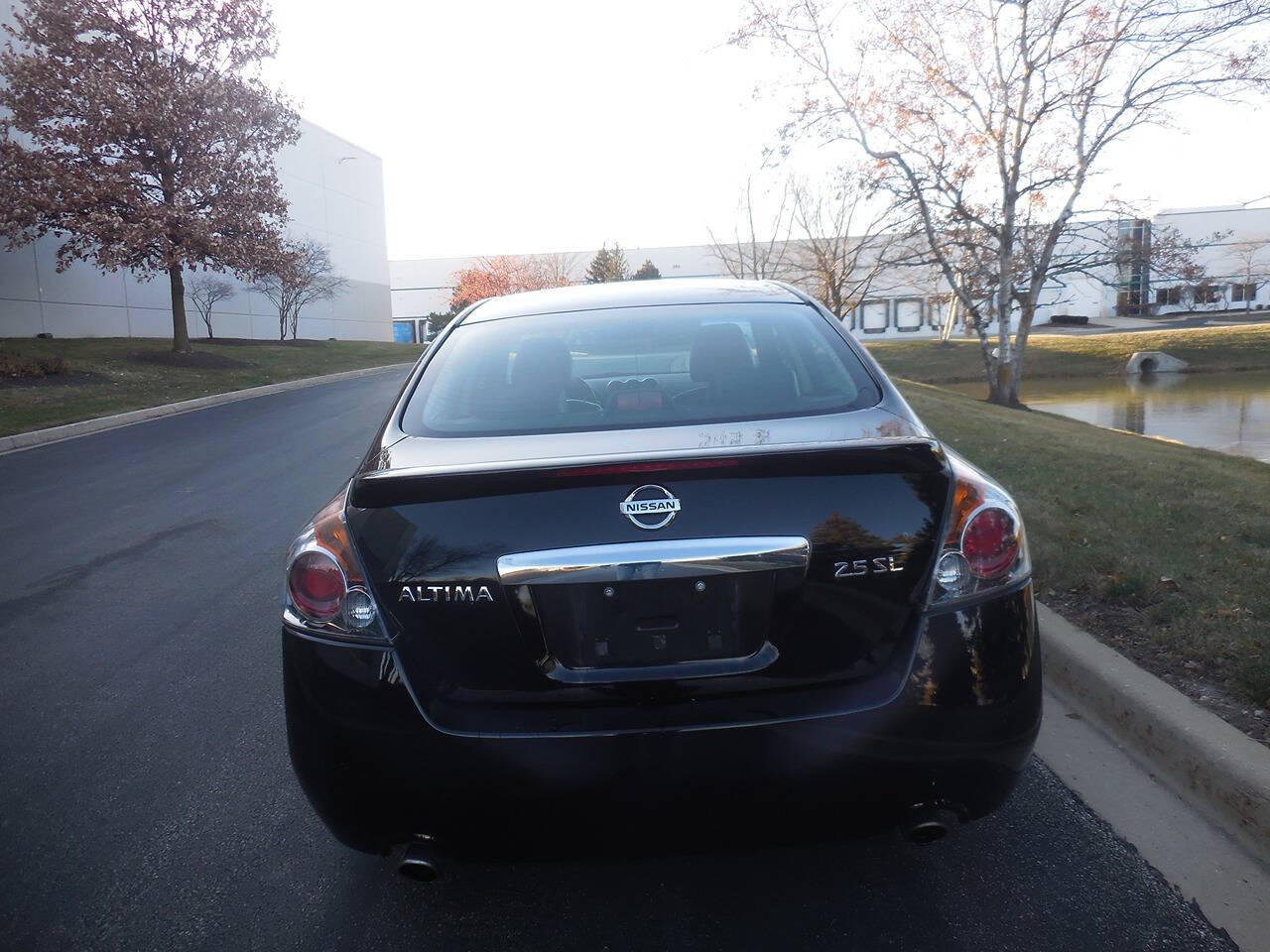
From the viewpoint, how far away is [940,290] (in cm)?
4956

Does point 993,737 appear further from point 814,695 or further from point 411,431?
point 411,431

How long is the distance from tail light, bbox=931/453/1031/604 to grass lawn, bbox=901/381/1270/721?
1.59 m

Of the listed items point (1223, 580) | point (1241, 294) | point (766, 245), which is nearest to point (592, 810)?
point (1223, 580)

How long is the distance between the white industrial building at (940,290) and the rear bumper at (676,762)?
49.8m

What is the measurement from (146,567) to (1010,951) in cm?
570

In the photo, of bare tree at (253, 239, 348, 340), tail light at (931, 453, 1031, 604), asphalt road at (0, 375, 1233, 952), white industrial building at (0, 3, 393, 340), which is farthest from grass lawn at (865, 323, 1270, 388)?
tail light at (931, 453, 1031, 604)

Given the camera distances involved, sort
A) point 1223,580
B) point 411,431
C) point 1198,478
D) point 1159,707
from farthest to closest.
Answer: point 1198,478
point 1223,580
point 1159,707
point 411,431

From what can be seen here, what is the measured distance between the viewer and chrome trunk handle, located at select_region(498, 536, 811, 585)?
218 cm

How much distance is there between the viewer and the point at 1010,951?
2.42 meters

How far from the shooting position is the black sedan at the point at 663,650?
2.20 meters

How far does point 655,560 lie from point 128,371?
22.0 m

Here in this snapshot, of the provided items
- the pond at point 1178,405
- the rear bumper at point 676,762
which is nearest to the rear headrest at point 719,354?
the rear bumper at point 676,762

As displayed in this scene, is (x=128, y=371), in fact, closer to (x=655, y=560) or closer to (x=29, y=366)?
(x=29, y=366)

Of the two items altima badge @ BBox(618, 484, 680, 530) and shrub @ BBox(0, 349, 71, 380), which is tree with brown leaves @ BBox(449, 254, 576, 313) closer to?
shrub @ BBox(0, 349, 71, 380)
